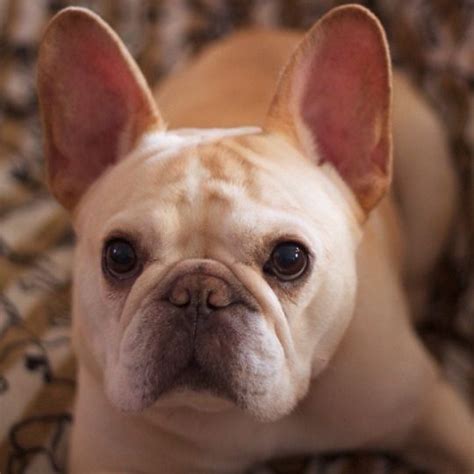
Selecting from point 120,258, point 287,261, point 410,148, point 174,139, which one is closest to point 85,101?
point 174,139

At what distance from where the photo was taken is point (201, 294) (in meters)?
0.86

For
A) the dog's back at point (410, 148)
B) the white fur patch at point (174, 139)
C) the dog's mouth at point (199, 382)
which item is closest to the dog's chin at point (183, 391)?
the dog's mouth at point (199, 382)

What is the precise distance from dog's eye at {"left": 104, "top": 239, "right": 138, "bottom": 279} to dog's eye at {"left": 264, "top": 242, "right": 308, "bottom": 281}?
0.15 meters

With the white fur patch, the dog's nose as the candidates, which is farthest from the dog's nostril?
the white fur patch

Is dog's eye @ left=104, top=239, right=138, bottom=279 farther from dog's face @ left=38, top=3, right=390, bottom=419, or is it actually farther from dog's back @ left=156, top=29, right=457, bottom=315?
Result: dog's back @ left=156, top=29, right=457, bottom=315

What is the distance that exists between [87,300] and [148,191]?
155 millimetres

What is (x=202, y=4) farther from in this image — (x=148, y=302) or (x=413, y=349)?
(x=148, y=302)

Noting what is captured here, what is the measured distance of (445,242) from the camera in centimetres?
162

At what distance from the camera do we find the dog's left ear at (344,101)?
99 centimetres

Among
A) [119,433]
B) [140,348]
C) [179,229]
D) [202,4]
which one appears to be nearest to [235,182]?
[179,229]

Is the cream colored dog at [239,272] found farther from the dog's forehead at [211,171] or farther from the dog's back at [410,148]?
the dog's back at [410,148]

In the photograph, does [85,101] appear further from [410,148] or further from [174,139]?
[410,148]

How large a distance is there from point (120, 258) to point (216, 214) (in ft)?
0.39

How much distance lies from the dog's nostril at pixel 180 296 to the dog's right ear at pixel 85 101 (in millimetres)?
268
